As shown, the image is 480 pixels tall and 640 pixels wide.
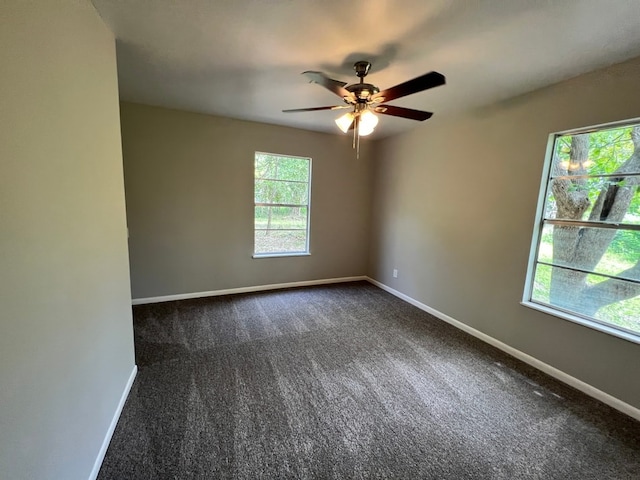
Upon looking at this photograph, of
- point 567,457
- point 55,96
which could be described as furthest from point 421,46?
point 567,457

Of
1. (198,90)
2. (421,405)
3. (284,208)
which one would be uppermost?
(198,90)

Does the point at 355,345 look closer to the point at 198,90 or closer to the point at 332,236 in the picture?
the point at 332,236

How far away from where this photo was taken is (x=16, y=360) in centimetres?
92

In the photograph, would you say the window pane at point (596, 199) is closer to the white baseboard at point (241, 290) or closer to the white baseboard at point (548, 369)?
the white baseboard at point (548, 369)

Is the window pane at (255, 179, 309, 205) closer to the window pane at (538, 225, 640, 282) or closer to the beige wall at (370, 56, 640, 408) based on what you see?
the beige wall at (370, 56, 640, 408)

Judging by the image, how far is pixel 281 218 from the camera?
4.41 meters

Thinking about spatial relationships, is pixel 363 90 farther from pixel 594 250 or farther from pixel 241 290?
pixel 241 290

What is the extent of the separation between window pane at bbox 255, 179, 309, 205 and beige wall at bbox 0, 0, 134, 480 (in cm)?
240

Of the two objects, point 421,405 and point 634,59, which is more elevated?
point 634,59

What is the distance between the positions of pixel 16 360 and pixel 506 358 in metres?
3.42

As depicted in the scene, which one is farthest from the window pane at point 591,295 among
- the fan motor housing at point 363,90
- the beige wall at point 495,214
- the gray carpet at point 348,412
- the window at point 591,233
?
the fan motor housing at point 363,90

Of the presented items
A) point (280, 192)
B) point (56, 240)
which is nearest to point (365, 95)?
point (56, 240)

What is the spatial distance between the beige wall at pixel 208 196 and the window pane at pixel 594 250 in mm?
2826

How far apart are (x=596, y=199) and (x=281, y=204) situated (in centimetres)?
354
